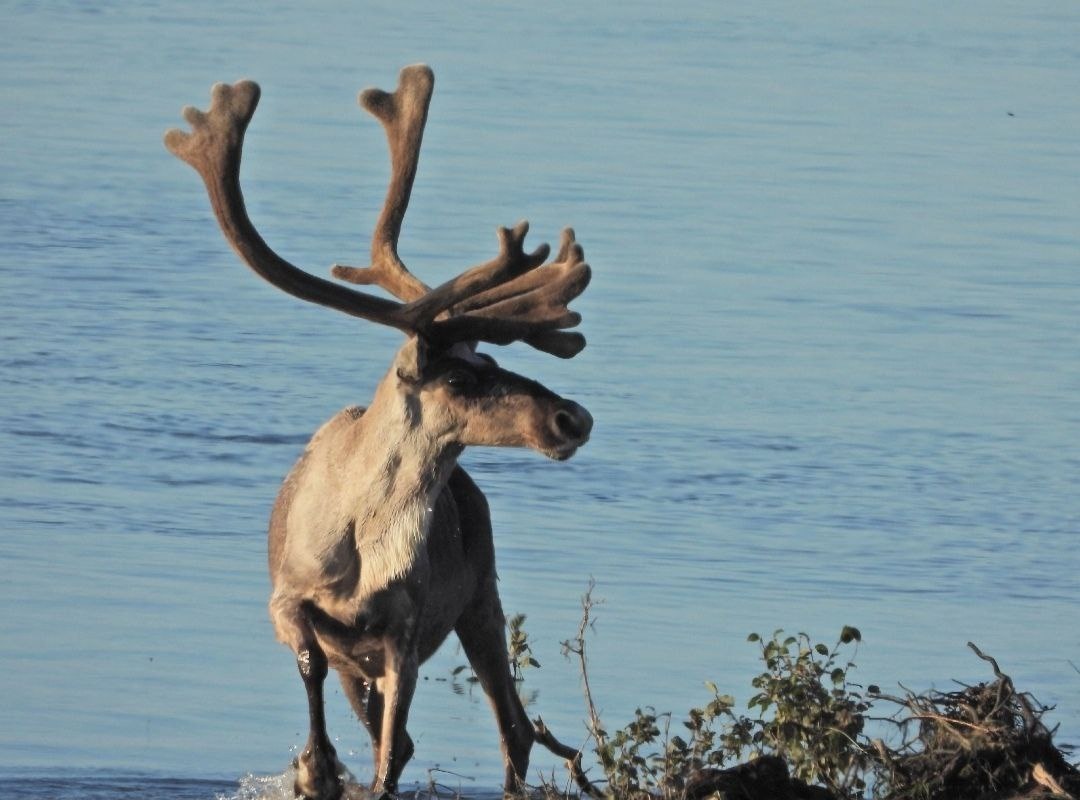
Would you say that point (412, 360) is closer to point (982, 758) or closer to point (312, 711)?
point (312, 711)

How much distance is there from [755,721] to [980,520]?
5.03m

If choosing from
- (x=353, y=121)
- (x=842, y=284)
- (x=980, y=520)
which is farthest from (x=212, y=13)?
(x=980, y=520)

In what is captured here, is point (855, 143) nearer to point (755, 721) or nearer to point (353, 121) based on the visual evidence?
point (353, 121)

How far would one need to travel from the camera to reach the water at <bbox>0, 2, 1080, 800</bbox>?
10.8m

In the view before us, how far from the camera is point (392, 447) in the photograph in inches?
314

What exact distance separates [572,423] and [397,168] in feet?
5.36

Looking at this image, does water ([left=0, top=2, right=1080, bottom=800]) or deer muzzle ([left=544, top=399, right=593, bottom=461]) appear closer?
deer muzzle ([left=544, top=399, right=593, bottom=461])

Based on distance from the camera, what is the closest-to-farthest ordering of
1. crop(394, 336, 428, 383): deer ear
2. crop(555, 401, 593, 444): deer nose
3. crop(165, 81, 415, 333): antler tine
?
crop(555, 401, 593, 444): deer nose
crop(394, 336, 428, 383): deer ear
crop(165, 81, 415, 333): antler tine

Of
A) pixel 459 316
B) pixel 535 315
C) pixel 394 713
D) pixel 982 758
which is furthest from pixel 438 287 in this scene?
pixel 982 758

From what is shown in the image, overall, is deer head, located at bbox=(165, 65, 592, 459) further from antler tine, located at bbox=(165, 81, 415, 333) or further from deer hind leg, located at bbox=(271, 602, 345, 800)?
deer hind leg, located at bbox=(271, 602, 345, 800)

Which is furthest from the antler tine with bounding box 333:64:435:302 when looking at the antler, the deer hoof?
the deer hoof

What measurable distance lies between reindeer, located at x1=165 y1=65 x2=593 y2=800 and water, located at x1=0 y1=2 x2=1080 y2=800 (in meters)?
1.51

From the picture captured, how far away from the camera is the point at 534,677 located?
10.6m

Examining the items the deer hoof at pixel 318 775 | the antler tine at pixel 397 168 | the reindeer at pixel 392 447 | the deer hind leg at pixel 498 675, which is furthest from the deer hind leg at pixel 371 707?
the antler tine at pixel 397 168
